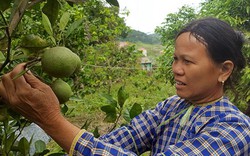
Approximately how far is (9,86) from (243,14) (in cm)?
439

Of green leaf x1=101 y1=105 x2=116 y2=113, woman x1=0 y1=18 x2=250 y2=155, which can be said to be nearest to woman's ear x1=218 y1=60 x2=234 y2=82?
woman x1=0 y1=18 x2=250 y2=155

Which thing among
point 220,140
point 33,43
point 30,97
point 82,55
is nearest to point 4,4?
point 33,43

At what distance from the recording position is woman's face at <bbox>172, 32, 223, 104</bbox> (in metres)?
1.02

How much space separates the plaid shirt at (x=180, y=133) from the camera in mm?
909

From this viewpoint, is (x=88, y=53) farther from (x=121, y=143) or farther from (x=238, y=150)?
(x=238, y=150)

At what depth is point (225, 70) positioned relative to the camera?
3.60ft

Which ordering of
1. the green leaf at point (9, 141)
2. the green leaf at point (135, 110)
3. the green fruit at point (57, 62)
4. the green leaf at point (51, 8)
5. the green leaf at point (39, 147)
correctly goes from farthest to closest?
the green leaf at point (135, 110) < the green leaf at point (39, 147) < the green leaf at point (9, 141) < the green leaf at point (51, 8) < the green fruit at point (57, 62)

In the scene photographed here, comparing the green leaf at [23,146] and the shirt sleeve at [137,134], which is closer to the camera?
the green leaf at [23,146]

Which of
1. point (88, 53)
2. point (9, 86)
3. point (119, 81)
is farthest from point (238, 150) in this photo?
point (119, 81)

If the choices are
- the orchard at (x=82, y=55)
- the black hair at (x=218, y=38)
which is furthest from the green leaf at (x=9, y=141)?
the black hair at (x=218, y=38)

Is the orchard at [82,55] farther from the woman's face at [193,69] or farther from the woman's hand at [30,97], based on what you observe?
the woman's face at [193,69]

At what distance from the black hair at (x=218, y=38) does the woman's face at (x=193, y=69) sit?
20 millimetres

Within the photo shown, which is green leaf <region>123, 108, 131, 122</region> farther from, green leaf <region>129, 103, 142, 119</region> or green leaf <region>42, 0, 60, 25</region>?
green leaf <region>42, 0, 60, 25</region>

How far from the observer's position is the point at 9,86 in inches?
31.6
